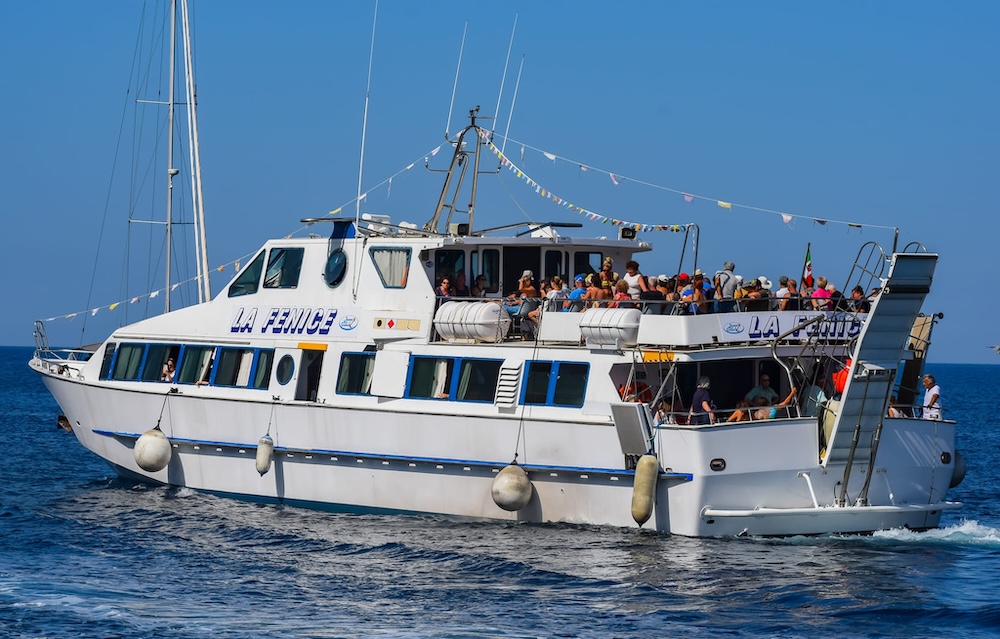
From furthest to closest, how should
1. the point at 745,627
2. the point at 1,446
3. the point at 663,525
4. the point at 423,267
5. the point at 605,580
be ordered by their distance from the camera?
the point at 1,446, the point at 423,267, the point at 663,525, the point at 605,580, the point at 745,627

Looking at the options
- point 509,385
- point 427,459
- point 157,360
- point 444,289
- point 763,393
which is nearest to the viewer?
point 763,393

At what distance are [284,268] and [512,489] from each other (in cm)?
636

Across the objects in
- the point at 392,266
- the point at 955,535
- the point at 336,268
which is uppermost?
the point at 392,266

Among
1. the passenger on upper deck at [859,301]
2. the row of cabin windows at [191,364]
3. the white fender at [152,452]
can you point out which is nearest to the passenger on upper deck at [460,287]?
the row of cabin windows at [191,364]

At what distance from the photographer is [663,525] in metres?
18.0

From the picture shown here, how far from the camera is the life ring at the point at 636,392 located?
18078 mm

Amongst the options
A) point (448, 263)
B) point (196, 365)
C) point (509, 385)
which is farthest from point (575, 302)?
point (196, 365)

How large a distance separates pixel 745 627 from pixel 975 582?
155 inches

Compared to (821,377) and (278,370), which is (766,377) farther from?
(278,370)

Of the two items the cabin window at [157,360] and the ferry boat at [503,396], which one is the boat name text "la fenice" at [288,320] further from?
the cabin window at [157,360]

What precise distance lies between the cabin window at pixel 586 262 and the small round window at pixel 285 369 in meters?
4.75

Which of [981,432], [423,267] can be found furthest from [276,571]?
[981,432]

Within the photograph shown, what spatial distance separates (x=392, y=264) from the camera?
21234mm

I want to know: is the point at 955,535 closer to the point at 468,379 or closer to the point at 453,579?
the point at 468,379
